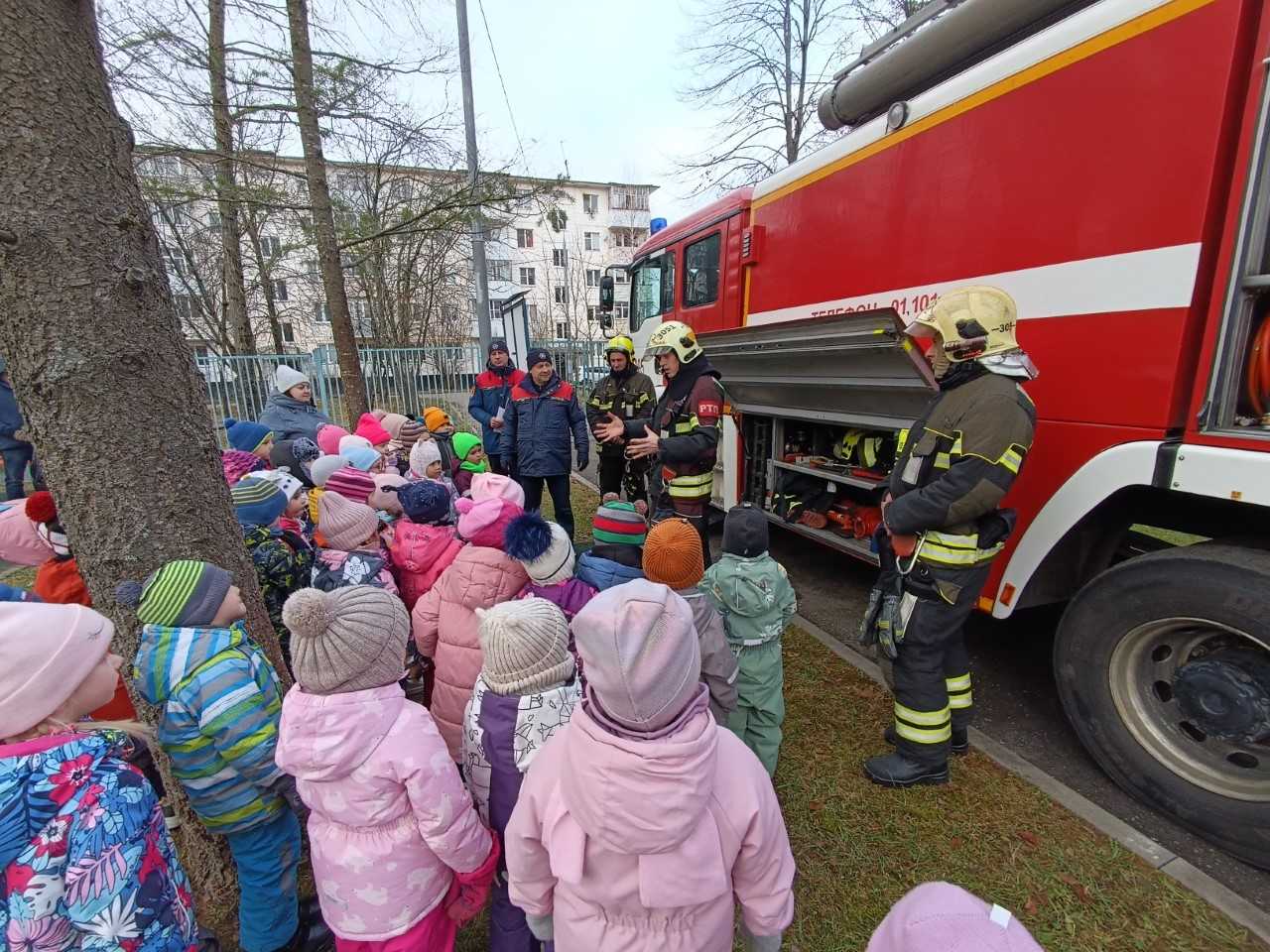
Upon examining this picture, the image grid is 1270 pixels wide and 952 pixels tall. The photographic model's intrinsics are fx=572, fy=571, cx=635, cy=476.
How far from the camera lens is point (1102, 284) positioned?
2.29m

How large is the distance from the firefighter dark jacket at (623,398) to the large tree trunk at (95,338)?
3228mm

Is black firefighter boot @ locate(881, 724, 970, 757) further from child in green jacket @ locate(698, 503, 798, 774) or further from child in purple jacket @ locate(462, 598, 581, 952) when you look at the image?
child in purple jacket @ locate(462, 598, 581, 952)

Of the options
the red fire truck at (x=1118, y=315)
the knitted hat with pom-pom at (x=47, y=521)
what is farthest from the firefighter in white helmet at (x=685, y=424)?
the knitted hat with pom-pom at (x=47, y=521)

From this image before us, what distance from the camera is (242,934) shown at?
67.6 inches

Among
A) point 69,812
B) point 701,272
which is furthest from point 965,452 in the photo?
point 701,272

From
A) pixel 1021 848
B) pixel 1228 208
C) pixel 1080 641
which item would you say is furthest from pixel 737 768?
pixel 1228 208

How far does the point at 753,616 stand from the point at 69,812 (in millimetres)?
1854

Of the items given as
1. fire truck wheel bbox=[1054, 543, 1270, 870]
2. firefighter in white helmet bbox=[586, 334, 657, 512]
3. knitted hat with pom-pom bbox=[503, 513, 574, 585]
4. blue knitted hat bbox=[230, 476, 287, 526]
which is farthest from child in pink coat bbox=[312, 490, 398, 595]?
fire truck wheel bbox=[1054, 543, 1270, 870]

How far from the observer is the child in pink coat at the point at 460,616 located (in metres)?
2.03

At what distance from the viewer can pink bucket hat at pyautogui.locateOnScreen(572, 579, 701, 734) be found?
98cm

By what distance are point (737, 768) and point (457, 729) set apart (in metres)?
1.29

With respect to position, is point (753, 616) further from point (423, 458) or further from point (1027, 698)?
point (423, 458)

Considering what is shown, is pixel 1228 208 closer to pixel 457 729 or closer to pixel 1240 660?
pixel 1240 660

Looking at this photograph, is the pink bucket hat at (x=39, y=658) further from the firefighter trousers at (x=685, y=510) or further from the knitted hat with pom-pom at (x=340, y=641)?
the firefighter trousers at (x=685, y=510)
